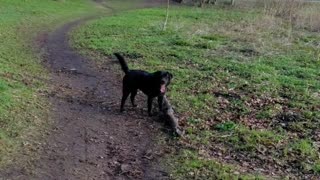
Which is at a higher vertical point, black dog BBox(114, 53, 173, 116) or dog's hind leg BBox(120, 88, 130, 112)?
black dog BBox(114, 53, 173, 116)

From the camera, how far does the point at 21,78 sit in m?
11.5

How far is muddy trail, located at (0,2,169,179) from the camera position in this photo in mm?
6750

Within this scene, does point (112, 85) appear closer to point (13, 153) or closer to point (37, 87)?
point (37, 87)

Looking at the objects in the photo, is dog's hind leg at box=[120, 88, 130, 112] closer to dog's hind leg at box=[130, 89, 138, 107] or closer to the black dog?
the black dog

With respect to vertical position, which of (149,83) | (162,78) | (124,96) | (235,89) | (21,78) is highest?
(162,78)

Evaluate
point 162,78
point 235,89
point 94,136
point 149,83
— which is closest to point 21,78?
point 149,83

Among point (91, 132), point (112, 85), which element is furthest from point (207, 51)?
point (91, 132)

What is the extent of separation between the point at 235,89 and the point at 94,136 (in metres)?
4.20

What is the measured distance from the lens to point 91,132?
27.2ft

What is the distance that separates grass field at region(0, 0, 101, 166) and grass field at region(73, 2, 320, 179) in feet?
7.05

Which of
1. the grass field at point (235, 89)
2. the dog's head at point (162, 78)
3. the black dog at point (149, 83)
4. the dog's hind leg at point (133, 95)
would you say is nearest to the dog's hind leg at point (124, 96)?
the black dog at point (149, 83)

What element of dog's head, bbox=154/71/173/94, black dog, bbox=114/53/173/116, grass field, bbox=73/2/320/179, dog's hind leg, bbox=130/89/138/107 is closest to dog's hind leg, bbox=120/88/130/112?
black dog, bbox=114/53/173/116

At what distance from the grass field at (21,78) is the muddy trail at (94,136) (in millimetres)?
323

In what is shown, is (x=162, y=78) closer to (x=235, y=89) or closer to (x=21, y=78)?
(x=235, y=89)
